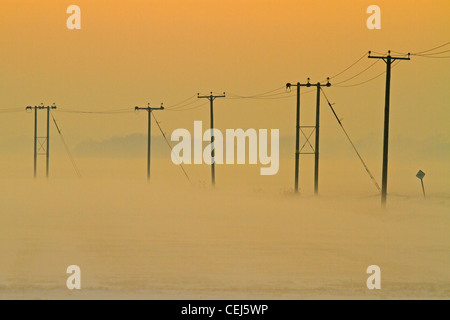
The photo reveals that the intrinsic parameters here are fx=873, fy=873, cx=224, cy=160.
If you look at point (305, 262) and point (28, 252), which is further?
point (28, 252)

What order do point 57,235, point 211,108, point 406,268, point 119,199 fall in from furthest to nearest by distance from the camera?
point 211,108
point 119,199
point 57,235
point 406,268

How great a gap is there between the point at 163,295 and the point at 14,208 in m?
25.5

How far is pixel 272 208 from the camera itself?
4066 cm

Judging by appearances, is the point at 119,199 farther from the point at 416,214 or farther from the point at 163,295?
the point at 163,295

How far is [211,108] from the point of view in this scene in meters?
56.7

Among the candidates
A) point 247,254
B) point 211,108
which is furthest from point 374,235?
point 211,108

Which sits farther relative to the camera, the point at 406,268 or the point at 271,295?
the point at 406,268

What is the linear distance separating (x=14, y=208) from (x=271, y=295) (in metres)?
26.1

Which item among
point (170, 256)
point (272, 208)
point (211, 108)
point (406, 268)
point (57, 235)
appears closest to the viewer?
point (406, 268)

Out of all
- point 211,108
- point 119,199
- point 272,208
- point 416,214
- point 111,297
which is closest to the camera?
point 111,297

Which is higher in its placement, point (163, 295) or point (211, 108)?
point (211, 108)

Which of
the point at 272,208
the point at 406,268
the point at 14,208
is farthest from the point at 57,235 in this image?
the point at 272,208

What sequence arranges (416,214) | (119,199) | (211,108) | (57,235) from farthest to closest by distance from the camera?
(211,108) → (119,199) → (416,214) → (57,235)

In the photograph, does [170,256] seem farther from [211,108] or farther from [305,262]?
[211,108]
